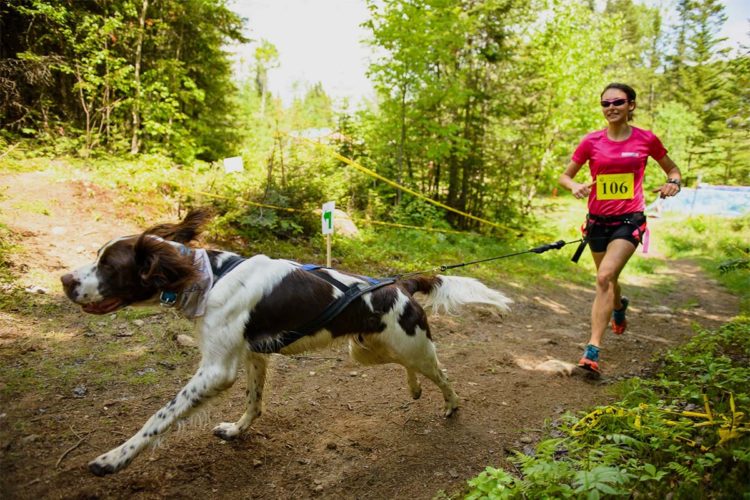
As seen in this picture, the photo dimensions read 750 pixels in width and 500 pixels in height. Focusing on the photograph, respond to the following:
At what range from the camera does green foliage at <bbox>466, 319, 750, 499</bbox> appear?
168 centimetres

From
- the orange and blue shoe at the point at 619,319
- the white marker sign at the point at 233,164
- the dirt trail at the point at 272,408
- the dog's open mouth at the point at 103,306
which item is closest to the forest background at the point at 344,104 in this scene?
the white marker sign at the point at 233,164

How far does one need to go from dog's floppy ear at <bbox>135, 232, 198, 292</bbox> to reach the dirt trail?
0.88 meters

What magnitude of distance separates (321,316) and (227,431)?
1.04 meters

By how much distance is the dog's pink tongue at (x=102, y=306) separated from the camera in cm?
228

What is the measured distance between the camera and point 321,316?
2605mm

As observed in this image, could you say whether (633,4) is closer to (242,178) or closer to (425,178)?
(425,178)

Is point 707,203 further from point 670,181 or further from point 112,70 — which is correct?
point 112,70

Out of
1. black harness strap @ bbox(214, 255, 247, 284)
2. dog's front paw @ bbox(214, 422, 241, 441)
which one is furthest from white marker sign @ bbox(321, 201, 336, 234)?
dog's front paw @ bbox(214, 422, 241, 441)

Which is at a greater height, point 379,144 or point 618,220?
point 379,144

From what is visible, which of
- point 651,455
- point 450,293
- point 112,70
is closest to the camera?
point 651,455

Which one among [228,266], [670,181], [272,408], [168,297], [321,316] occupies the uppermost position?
[670,181]

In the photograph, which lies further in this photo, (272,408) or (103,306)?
(272,408)

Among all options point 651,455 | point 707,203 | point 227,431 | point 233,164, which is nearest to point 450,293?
point 651,455

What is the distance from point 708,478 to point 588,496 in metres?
0.62
